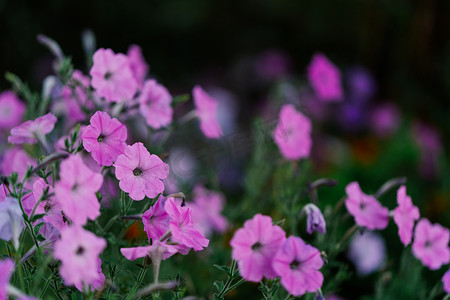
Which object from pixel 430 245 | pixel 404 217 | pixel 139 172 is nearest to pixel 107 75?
pixel 139 172

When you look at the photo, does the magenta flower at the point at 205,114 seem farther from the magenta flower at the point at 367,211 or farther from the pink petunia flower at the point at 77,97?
the magenta flower at the point at 367,211

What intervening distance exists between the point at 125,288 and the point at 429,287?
3.32 feet

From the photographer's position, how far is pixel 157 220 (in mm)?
993

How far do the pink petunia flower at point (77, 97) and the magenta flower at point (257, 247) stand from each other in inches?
22.3

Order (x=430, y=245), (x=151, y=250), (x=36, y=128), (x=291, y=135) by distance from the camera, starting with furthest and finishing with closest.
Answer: (x=291, y=135), (x=430, y=245), (x=36, y=128), (x=151, y=250)

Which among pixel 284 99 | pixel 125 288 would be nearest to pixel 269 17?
pixel 284 99

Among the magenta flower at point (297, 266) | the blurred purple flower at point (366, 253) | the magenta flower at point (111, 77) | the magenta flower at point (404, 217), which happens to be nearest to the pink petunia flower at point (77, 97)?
the magenta flower at point (111, 77)

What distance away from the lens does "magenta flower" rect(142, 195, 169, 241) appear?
0.98 metres

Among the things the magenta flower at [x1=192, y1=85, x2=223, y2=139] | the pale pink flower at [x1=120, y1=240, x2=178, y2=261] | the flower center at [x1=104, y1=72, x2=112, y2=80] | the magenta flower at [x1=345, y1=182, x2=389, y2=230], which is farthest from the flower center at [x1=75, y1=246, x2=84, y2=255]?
the magenta flower at [x1=192, y1=85, x2=223, y2=139]

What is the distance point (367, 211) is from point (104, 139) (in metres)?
0.58

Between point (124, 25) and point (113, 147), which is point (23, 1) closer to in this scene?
point (124, 25)

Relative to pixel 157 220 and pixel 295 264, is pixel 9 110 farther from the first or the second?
pixel 295 264

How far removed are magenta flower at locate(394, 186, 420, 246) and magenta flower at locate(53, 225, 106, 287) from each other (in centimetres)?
63

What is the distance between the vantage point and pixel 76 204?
0.81 m
